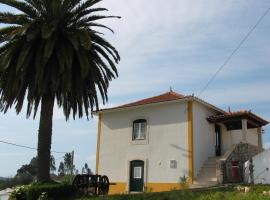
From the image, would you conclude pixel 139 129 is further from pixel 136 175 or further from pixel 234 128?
pixel 234 128

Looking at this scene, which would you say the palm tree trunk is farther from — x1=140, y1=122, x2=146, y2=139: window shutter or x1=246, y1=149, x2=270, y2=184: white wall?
x1=246, y1=149, x2=270, y2=184: white wall

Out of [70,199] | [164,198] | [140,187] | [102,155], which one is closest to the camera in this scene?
[164,198]

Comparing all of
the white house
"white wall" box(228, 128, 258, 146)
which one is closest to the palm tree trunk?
the white house

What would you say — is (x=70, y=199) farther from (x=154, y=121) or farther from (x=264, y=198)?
(x=264, y=198)

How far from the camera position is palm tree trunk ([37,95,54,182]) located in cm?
2397

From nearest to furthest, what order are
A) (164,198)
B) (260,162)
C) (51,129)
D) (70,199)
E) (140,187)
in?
(164,198) → (70,199) → (51,129) → (260,162) → (140,187)

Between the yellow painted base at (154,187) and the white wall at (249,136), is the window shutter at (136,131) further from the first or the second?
the white wall at (249,136)

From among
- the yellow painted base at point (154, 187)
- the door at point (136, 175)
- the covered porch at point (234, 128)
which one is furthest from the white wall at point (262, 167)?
the door at point (136, 175)

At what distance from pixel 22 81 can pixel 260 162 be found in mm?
13918

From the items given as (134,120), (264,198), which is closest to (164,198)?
(264,198)

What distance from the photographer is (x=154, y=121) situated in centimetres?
3044

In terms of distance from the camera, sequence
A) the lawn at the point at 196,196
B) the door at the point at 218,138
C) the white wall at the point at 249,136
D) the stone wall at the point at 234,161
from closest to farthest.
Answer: the lawn at the point at 196,196 → the stone wall at the point at 234,161 → the door at the point at 218,138 → the white wall at the point at 249,136

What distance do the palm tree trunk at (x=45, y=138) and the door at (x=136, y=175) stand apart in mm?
7925

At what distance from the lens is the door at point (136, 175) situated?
30250 millimetres
